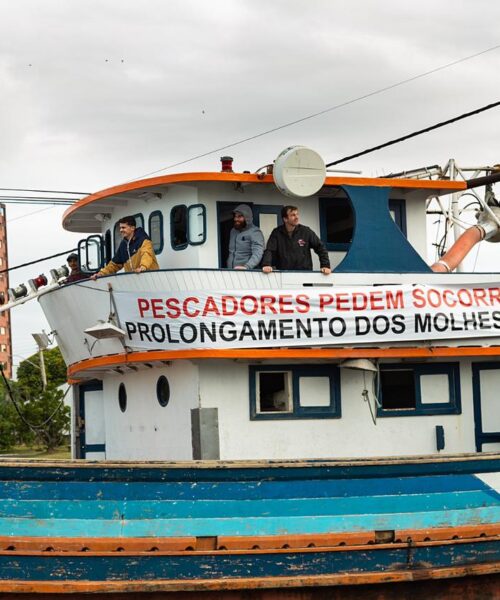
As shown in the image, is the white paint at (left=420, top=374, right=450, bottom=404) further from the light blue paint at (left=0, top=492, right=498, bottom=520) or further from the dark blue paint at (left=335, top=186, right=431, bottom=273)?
the light blue paint at (left=0, top=492, right=498, bottom=520)

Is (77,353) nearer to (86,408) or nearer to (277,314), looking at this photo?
(86,408)

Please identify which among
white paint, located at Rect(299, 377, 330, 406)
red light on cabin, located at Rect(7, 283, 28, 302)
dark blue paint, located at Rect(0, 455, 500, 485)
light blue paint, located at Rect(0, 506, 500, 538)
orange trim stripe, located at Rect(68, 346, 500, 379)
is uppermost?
red light on cabin, located at Rect(7, 283, 28, 302)

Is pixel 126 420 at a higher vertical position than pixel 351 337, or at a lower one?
lower

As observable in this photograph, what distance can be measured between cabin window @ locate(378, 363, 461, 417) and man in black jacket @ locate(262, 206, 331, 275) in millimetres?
1660

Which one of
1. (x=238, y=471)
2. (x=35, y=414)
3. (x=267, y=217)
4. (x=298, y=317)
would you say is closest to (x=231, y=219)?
(x=267, y=217)

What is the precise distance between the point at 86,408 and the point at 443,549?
686 centimetres

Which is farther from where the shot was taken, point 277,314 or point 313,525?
point 277,314

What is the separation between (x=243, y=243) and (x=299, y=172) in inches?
45.1

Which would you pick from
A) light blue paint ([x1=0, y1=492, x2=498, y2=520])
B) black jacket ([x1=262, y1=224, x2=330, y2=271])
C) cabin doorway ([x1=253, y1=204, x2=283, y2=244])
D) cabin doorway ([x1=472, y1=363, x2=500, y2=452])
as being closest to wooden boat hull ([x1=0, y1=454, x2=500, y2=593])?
light blue paint ([x1=0, y1=492, x2=498, y2=520])

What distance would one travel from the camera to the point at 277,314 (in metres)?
13.5

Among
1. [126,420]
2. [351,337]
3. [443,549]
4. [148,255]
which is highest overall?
[148,255]

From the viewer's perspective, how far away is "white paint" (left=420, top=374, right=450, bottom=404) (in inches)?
570

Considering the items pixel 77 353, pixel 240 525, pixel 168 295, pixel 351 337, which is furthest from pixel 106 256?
pixel 240 525

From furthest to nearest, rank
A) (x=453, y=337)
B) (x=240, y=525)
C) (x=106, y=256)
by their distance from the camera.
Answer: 1. (x=106, y=256)
2. (x=453, y=337)
3. (x=240, y=525)
